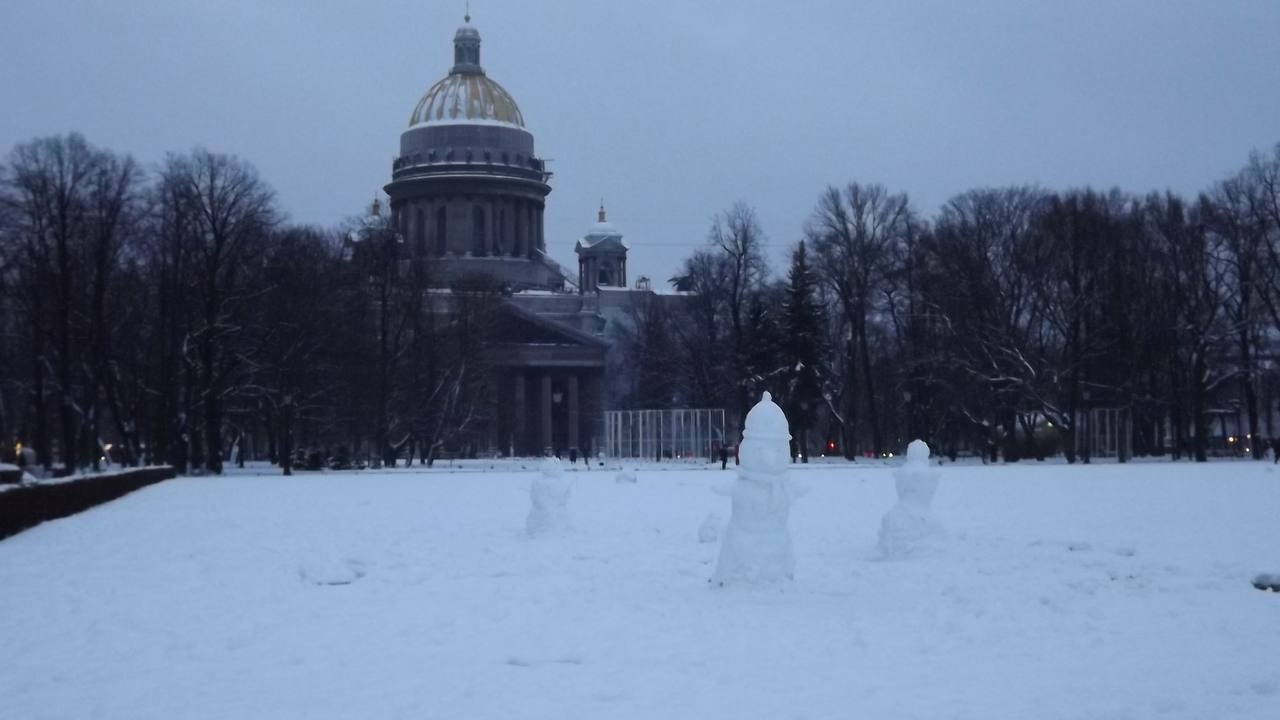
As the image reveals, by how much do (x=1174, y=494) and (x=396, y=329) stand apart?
40.8 m

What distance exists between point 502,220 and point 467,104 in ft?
30.1

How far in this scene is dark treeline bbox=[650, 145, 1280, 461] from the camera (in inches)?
2463

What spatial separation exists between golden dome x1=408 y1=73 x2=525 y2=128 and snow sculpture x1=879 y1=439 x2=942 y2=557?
10520 cm

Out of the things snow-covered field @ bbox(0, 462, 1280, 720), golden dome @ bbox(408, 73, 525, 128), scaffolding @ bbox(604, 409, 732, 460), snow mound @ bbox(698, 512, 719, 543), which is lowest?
snow-covered field @ bbox(0, 462, 1280, 720)

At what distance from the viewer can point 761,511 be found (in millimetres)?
15469

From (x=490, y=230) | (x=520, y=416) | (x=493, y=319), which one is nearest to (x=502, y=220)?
(x=490, y=230)

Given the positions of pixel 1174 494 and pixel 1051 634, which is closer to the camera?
pixel 1051 634

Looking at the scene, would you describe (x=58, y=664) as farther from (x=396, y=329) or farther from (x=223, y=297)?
(x=396, y=329)

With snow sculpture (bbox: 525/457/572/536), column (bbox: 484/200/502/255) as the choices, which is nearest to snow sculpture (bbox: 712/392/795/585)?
snow sculpture (bbox: 525/457/572/536)

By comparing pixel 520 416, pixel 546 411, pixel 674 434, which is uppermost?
pixel 546 411

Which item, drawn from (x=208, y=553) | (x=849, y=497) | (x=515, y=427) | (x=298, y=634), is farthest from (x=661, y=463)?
(x=298, y=634)

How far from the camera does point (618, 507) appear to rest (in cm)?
3027

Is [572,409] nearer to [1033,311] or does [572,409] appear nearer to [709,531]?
[1033,311]

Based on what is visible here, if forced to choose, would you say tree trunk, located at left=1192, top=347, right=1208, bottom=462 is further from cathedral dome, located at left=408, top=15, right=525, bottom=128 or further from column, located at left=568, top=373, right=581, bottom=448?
cathedral dome, located at left=408, top=15, right=525, bottom=128
